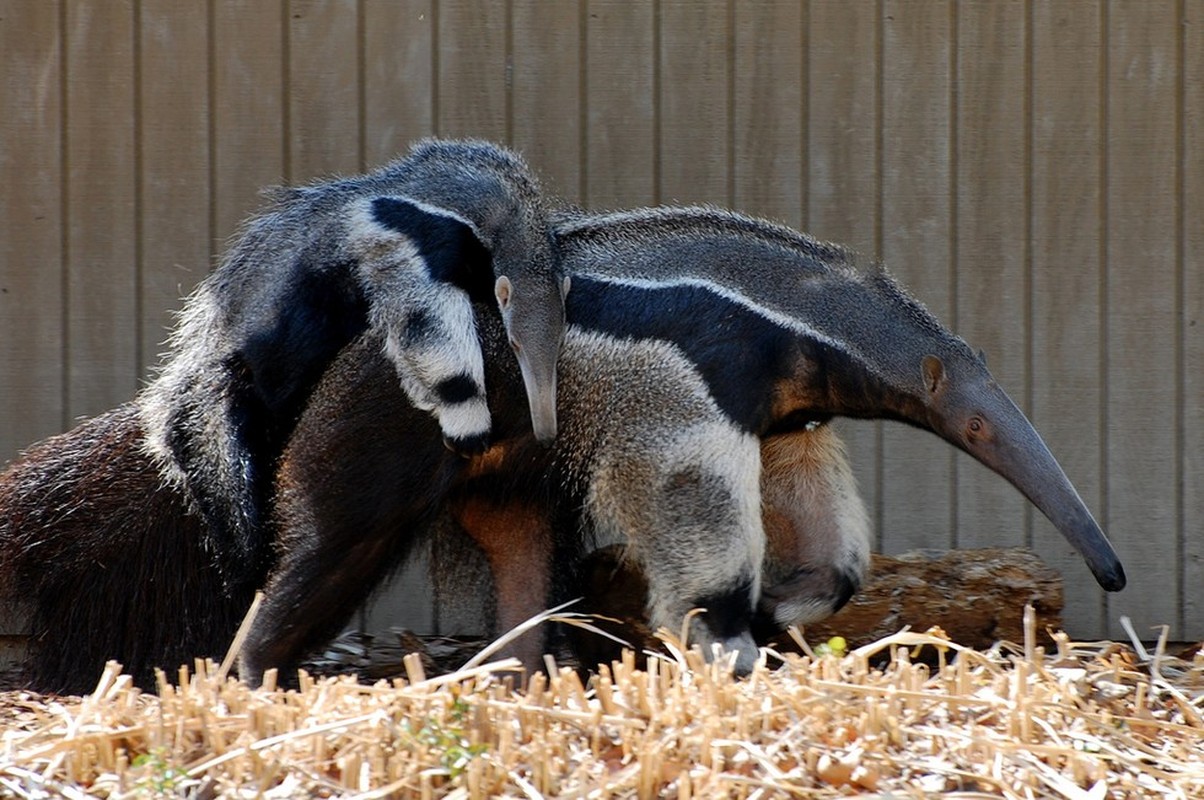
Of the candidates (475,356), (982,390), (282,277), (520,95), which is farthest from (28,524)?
(982,390)

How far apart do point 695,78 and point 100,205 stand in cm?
257

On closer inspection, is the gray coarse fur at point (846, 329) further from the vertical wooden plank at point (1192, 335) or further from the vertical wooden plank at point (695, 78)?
the vertical wooden plank at point (1192, 335)

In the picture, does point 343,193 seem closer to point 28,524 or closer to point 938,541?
point 28,524

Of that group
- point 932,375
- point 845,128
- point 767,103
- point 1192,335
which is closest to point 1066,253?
point 1192,335

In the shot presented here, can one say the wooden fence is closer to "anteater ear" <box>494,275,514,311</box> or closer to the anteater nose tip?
"anteater ear" <box>494,275,514,311</box>

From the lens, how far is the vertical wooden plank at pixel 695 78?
22.5 feet

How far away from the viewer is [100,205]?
22.6ft

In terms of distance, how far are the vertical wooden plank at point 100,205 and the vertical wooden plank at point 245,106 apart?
0.37 metres

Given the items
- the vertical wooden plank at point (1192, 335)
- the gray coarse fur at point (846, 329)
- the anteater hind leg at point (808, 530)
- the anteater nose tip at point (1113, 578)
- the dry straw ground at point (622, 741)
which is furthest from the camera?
the vertical wooden plank at point (1192, 335)

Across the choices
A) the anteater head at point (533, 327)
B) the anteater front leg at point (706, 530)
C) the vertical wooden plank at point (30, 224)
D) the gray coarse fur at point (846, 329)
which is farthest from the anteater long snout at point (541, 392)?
the vertical wooden plank at point (30, 224)

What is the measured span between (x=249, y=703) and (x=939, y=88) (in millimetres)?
4415

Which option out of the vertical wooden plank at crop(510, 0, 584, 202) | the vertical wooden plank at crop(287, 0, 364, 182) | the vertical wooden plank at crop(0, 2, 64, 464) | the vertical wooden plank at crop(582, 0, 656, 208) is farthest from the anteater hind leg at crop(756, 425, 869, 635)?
the vertical wooden plank at crop(0, 2, 64, 464)

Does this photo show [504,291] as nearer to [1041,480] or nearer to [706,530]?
[706,530]

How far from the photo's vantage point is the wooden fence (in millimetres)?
6844
